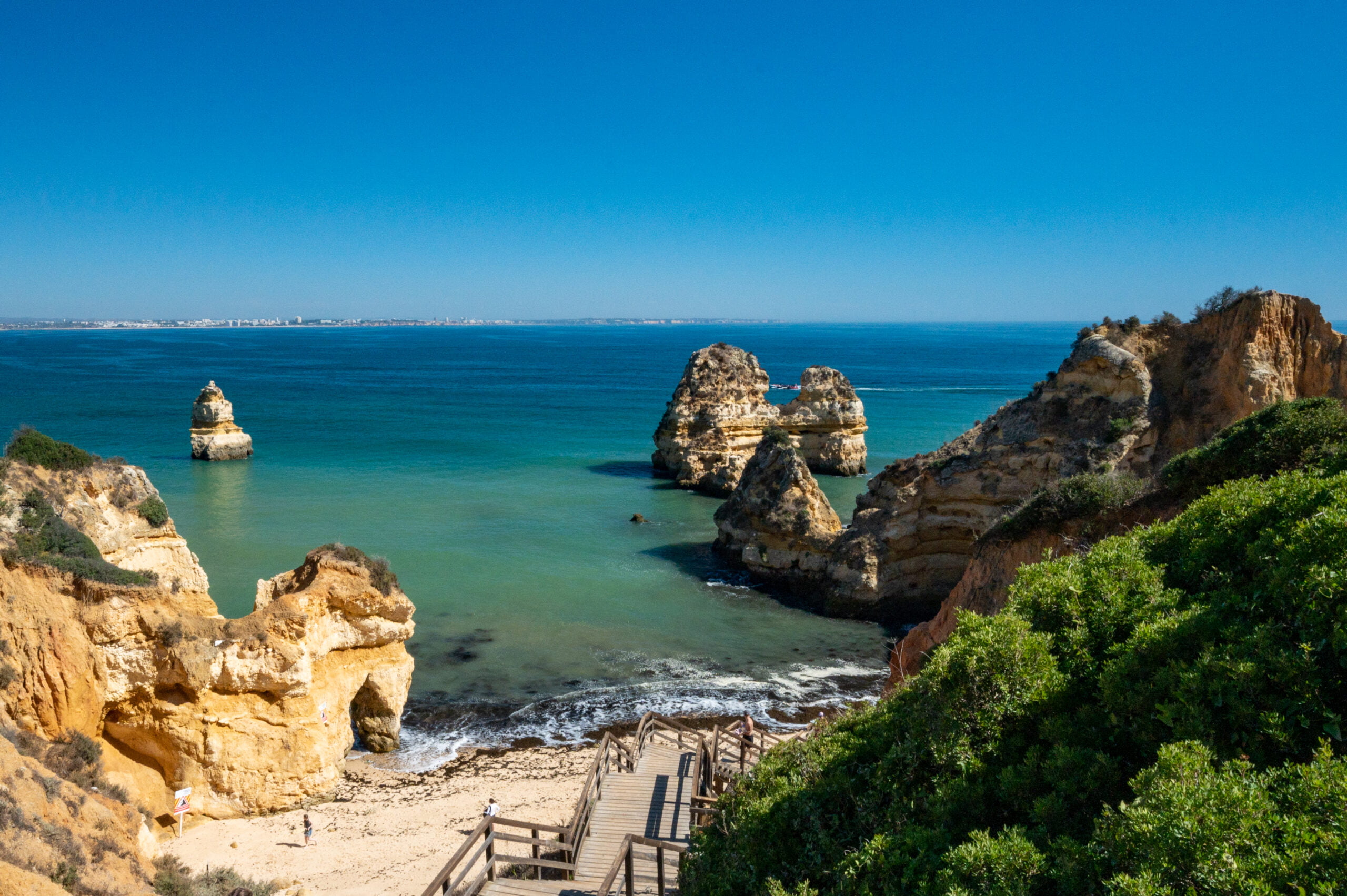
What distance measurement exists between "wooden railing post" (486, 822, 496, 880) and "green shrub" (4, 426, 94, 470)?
12857mm

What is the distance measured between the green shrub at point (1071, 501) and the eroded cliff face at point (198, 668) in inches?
521

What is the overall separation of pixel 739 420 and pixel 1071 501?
1451 inches

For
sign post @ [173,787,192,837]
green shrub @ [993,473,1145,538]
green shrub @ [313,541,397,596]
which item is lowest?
sign post @ [173,787,192,837]

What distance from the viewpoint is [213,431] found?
5806 cm

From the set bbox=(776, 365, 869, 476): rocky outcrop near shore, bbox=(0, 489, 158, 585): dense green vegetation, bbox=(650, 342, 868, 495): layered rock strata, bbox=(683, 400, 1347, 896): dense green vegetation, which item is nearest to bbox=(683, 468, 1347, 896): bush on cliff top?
bbox=(683, 400, 1347, 896): dense green vegetation

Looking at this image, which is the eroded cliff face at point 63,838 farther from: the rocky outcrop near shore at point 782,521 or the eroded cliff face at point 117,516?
the rocky outcrop near shore at point 782,521

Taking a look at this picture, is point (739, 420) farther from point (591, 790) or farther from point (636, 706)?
point (591, 790)

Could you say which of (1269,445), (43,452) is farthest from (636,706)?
(1269,445)

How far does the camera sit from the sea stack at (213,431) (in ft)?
190

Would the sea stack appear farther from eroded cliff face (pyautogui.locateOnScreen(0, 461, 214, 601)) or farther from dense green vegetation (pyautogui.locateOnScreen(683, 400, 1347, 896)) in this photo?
dense green vegetation (pyautogui.locateOnScreen(683, 400, 1347, 896))

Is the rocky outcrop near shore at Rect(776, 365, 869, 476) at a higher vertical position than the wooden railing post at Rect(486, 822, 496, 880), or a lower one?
higher

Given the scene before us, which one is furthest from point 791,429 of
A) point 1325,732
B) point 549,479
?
point 1325,732

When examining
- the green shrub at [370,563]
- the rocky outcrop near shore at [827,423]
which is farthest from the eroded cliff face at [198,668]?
the rocky outcrop near shore at [827,423]

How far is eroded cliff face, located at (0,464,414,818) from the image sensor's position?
14109 mm
